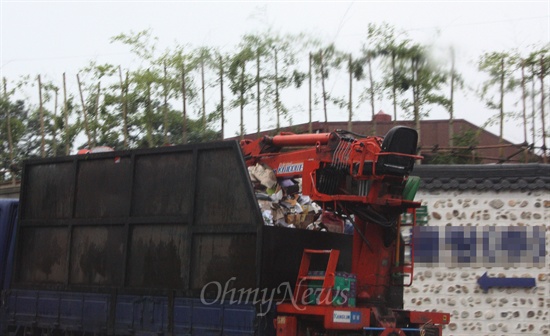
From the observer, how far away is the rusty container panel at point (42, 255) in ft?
32.9

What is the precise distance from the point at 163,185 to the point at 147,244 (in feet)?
2.37

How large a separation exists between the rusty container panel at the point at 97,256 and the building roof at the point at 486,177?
5417 millimetres

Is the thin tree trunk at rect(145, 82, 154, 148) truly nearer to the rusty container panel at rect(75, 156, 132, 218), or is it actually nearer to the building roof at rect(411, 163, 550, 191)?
the building roof at rect(411, 163, 550, 191)

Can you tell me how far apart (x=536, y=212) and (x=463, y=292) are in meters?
1.76

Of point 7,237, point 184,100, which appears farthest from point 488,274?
point 184,100

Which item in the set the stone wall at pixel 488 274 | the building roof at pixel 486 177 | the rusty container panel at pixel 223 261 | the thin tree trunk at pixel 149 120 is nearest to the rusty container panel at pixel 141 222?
the rusty container panel at pixel 223 261

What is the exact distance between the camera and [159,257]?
880 centimetres

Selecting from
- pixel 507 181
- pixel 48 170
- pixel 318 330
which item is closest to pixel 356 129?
pixel 507 181

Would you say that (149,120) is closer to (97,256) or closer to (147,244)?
(97,256)

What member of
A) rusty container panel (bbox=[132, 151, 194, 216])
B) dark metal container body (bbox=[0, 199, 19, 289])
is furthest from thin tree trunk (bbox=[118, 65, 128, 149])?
rusty container panel (bbox=[132, 151, 194, 216])

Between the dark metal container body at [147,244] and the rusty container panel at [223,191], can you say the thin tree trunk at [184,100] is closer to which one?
the dark metal container body at [147,244]

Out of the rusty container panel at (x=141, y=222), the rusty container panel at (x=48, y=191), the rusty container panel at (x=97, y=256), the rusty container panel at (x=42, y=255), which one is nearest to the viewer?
the rusty container panel at (x=141, y=222)

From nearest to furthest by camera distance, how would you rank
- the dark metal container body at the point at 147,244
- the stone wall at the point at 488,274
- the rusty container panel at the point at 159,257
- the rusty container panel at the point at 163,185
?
the dark metal container body at the point at 147,244, the rusty container panel at the point at 159,257, the rusty container panel at the point at 163,185, the stone wall at the point at 488,274

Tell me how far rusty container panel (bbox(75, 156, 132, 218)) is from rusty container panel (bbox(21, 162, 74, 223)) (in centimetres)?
23
